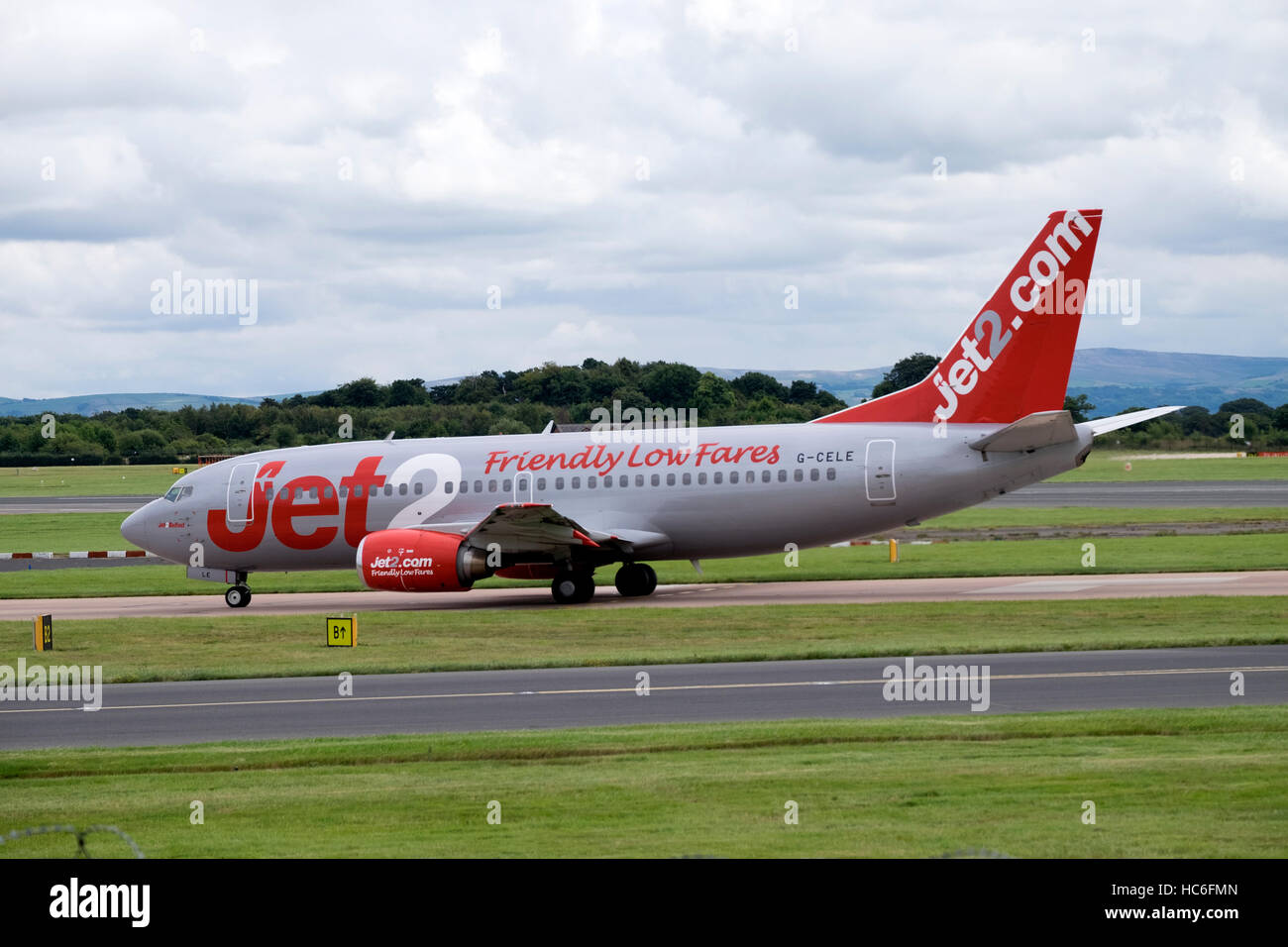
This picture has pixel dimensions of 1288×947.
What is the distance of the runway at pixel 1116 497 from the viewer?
2438 inches

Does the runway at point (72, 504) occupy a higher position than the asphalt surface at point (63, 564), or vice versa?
the runway at point (72, 504)

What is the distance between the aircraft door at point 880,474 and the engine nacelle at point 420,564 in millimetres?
8726

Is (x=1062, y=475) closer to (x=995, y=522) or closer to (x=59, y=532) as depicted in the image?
(x=995, y=522)

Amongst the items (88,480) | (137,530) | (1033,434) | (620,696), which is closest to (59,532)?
(137,530)

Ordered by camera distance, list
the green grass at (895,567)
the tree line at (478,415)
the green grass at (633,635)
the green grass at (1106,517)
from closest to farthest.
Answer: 1. the green grass at (633,635)
2. the green grass at (895,567)
3. the green grass at (1106,517)
4. the tree line at (478,415)

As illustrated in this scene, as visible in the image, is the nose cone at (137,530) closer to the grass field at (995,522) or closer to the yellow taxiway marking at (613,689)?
the grass field at (995,522)

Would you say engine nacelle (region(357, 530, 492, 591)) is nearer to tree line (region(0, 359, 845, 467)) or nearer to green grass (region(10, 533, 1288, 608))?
green grass (region(10, 533, 1288, 608))

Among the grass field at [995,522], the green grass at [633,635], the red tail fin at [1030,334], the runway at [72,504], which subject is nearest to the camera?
the green grass at [633,635]

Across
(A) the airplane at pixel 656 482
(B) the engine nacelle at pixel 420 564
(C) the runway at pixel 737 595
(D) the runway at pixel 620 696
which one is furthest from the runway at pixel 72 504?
(D) the runway at pixel 620 696

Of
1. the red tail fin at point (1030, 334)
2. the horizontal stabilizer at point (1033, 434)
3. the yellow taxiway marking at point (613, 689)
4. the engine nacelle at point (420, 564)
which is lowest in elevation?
the yellow taxiway marking at point (613, 689)

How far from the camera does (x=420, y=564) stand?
107 ft

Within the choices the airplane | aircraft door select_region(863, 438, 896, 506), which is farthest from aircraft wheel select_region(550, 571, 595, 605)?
aircraft door select_region(863, 438, 896, 506)

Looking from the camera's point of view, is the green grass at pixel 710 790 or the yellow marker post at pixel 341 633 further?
the yellow marker post at pixel 341 633

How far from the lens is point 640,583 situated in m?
35.6
